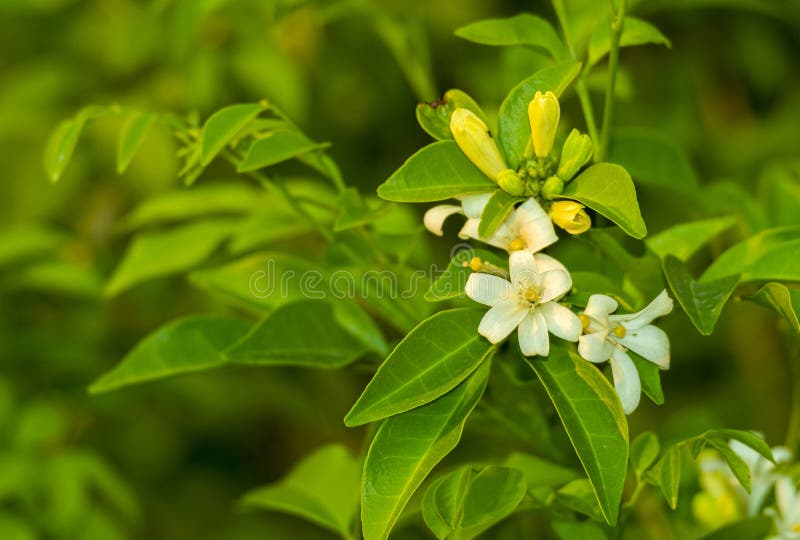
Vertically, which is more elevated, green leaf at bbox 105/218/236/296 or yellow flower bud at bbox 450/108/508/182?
yellow flower bud at bbox 450/108/508/182

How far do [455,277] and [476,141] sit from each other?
4.3 inches

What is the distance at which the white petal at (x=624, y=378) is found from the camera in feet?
2.60

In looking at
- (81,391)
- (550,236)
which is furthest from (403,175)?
(81,391)

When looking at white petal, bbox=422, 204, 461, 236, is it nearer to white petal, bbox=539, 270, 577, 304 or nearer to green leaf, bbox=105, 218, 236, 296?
white petal, bbox=539, 270, 577, 304

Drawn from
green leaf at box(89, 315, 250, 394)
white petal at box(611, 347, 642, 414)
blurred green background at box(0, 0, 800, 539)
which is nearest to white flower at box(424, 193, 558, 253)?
white petal at box(611, 347, 642, 414)

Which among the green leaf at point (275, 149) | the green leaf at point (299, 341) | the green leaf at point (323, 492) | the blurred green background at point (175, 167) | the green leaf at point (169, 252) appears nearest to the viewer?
the green leaf at point (275, 149)

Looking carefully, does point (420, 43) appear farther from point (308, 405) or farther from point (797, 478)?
point (308, 405)

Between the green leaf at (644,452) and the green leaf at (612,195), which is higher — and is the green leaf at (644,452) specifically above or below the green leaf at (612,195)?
below

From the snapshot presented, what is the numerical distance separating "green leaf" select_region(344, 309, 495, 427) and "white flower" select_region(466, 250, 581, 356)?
1.0 inches

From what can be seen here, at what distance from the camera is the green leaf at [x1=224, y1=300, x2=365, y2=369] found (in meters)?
0.94

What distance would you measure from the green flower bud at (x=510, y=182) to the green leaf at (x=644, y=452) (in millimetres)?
249

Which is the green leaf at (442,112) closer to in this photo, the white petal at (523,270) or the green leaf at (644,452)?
the white petal at (523,270)

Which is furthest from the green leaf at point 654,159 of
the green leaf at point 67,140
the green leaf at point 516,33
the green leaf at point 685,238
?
the green leaf at point 67,140

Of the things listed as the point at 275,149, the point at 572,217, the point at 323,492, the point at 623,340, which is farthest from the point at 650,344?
the point at 323,492
